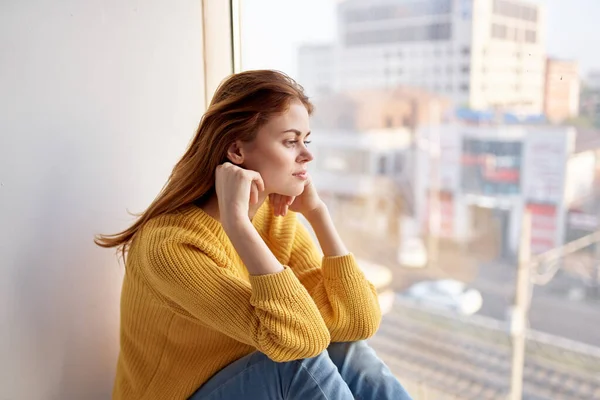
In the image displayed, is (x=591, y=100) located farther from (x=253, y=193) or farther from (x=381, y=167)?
(x=381, y=167)

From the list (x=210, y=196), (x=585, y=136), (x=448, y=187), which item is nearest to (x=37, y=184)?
(x=210, y=196)

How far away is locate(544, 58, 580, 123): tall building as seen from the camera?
129 centimetres

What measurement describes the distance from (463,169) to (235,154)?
3.47 feet

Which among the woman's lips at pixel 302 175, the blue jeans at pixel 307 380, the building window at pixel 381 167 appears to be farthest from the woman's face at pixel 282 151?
the building window at pixel 381 167

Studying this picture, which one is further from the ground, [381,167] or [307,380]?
[381,167]

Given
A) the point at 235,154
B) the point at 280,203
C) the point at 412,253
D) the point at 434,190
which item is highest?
the point at 235,154

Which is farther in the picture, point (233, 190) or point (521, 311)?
point (521, 311)

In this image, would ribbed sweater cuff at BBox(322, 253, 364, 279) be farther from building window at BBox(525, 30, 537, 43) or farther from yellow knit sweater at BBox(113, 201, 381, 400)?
building window at BBox(525, 30, 537, 43)

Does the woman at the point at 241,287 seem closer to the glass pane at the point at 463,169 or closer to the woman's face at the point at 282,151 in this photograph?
the woman's face at the point at 282,151

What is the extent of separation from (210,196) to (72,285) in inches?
14.6

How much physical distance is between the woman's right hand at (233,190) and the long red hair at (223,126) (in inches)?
2.3

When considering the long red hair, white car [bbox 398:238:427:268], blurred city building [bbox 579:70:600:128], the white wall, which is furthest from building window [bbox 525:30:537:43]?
white car [bbox 398:238:427:268]

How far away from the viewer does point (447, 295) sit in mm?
2119

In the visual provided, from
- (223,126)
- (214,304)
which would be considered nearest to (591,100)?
(223,126)
